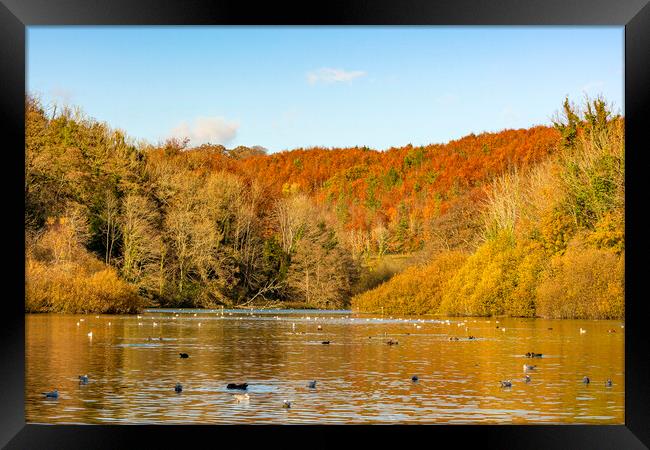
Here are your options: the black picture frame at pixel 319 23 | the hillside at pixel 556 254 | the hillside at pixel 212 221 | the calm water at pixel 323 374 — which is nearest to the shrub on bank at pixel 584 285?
the hillside at pixel 556 254

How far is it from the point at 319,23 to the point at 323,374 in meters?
7.46

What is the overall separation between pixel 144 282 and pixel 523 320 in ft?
52.5

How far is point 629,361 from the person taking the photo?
7926mm

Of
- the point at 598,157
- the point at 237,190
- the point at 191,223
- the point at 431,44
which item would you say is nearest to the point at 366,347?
the point at 598,157

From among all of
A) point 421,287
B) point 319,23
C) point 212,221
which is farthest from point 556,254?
point 319,23

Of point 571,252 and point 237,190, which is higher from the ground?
point 237,190

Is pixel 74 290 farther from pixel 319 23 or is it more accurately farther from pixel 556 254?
pixel 319 23

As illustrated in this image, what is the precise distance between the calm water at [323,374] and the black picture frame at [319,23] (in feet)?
6.82

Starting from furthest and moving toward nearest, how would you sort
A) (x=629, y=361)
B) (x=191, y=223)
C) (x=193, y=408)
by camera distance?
(x=191, y=223) < (x=193, y=408) < (x=629, y=361)

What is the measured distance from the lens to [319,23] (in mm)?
7965

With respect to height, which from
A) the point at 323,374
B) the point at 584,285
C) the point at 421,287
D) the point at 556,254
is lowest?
the point at 323,374

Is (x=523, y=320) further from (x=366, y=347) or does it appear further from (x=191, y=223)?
(x=191, y=223)

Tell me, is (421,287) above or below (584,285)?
below

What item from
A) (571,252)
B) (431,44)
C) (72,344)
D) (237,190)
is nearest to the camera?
(72,344)
